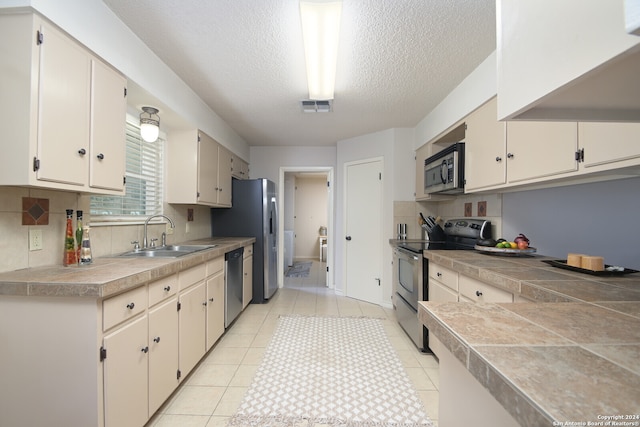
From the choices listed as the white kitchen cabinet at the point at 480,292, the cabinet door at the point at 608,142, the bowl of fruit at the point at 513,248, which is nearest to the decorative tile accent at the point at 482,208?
the bowl of fruit at the point at 513,248

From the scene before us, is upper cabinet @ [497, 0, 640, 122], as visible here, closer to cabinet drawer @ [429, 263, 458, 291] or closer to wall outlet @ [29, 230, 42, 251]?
cabinet drawer @ [429, 263, 458, 291]

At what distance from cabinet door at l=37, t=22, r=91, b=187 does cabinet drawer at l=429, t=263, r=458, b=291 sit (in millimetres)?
2308

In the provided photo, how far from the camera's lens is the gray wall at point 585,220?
1352mm

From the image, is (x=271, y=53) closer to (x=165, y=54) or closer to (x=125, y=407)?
(x=165, y=54)

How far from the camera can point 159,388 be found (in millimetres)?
1530

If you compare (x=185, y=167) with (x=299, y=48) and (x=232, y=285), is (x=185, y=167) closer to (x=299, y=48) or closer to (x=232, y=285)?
(x=232, y=285)

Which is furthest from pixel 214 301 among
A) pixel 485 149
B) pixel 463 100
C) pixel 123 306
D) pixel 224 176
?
pixel 463 100

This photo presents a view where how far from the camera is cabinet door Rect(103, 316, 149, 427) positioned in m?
1.17

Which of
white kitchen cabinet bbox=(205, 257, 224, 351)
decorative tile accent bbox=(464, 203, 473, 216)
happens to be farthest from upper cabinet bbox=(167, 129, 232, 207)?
decorative tile accent bbox=(464, 203, 473, 216)

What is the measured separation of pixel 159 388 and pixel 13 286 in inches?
35.2

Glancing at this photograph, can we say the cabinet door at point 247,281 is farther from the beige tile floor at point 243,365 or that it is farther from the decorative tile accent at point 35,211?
the decorative tile accent at point 35,211

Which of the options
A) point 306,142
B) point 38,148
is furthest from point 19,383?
point 306,142

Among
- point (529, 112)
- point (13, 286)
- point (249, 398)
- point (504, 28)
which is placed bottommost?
point (249, 398)

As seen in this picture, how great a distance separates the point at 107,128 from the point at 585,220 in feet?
9.27
